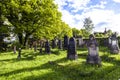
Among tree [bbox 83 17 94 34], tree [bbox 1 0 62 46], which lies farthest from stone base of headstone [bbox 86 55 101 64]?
tree [bbox 83 17 94 34]

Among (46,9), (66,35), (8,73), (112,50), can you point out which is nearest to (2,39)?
(66,35)

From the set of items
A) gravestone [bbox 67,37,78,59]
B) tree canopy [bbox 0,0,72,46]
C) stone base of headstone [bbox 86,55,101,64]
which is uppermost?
tree canopy [bbox 0,0,72,46]

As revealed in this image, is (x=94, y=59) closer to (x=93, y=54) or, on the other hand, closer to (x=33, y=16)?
(x=93, y=54)

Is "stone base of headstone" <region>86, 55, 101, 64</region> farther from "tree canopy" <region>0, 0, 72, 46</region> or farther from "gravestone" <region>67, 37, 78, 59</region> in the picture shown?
"tree canopy" <region>0, 0, 72, 46</region>

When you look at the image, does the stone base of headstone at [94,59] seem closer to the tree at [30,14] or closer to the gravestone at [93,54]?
the gravestone at [93,54]

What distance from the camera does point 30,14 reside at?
42.4 metres

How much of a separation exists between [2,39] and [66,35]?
16669 mm

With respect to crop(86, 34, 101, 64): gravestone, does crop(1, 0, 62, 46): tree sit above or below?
above

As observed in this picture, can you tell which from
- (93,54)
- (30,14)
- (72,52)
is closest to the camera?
(93,54)

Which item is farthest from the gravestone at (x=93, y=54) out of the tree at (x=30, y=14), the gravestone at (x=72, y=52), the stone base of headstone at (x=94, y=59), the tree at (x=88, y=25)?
the tree at (x=88, y=25)

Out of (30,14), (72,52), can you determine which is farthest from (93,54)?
(30,14)

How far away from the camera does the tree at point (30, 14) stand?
135 feet

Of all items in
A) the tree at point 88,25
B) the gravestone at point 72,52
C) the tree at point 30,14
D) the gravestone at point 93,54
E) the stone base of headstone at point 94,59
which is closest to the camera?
the stone base of headstone at point 94,59

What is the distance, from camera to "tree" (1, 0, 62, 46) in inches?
1622
